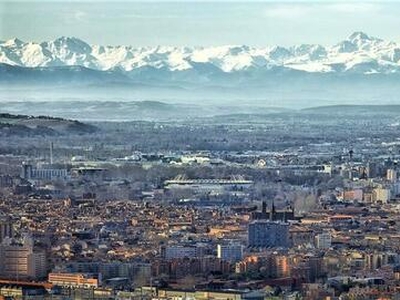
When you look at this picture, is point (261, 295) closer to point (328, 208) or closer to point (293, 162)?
point (328, 208)

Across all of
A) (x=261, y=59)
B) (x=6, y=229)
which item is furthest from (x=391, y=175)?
(x=261, y=59)

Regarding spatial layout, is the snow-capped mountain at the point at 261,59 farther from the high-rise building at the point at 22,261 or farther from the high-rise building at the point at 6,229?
the high-rise building at the point at 22,261

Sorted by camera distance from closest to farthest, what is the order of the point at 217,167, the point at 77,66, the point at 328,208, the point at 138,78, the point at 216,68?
the point at 328,208 < the point at 217,167 < the point at 77,66 < the point at 138,78 < the point at 216,68

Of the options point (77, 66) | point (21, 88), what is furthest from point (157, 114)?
point (77, 66)

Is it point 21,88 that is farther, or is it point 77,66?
point 77,66

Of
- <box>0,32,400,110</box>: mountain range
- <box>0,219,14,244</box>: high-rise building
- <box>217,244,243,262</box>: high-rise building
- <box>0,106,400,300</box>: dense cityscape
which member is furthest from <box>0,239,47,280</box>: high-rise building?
<box>0,32,400,110</box>: mountain range

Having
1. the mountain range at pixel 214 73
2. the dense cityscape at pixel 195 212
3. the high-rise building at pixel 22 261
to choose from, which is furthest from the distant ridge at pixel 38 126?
the high-rise building at pixel 22 261
